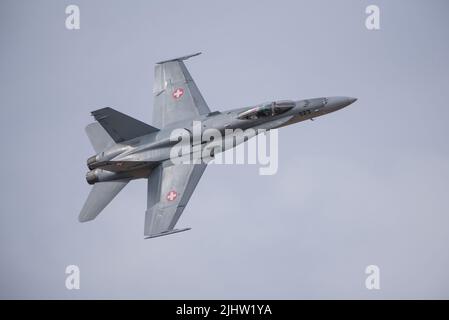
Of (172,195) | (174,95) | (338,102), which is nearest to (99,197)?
(172,195)

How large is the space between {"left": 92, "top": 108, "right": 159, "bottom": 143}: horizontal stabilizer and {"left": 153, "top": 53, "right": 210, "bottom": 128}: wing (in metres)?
1.43

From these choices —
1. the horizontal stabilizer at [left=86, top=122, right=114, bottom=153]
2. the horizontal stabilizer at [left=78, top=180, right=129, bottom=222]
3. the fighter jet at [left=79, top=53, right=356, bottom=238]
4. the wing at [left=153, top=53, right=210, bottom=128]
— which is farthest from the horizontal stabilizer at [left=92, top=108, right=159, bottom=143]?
the horizontal stabilizer at [left=78, top=180, right=129, bottom=222]

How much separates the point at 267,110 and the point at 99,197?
807 cm

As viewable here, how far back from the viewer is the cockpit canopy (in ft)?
122

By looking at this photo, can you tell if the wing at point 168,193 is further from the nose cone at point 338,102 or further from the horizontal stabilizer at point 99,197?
the nose cone at point 338,102

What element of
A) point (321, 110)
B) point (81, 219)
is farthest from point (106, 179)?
point (321, 110)

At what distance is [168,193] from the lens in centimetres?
3669

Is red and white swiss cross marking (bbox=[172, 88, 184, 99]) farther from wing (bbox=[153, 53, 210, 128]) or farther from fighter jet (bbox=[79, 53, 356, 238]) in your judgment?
fighter jet (bbox=[79, 53, 356, 238])

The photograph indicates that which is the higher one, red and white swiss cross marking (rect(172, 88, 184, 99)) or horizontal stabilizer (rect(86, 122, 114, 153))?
red and white swiss cross marking (rect(172, 88, 184, 99))

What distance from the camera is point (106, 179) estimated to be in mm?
38125

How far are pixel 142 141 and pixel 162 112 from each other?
2.39m

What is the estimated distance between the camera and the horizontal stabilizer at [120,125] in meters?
37.6

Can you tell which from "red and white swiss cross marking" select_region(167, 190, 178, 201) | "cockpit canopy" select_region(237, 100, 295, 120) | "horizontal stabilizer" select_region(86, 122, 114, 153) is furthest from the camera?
"horizontal stabilizer" select_region(86, 122, 114, 153)

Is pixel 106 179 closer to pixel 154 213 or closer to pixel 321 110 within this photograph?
pixel 154 213
